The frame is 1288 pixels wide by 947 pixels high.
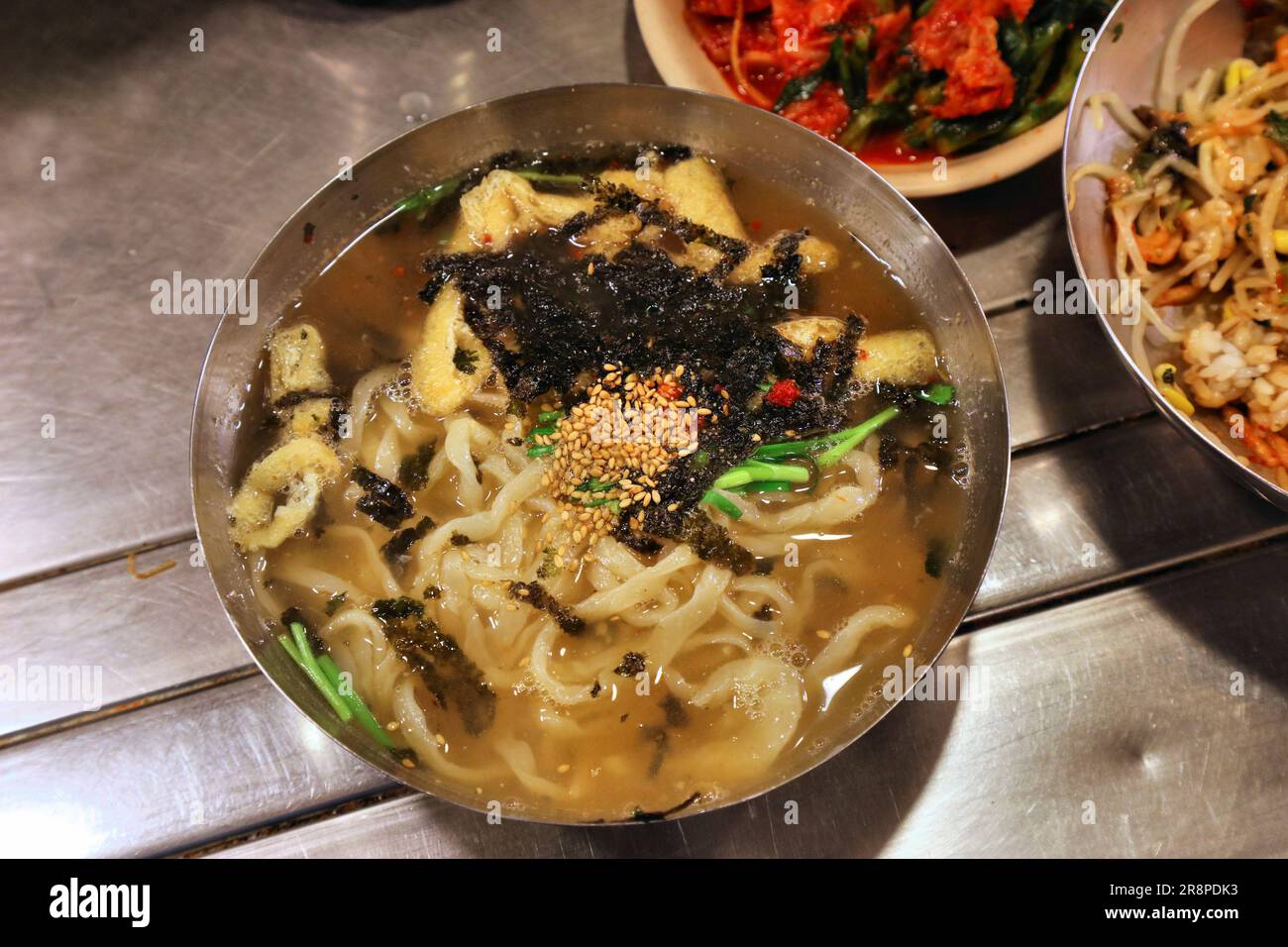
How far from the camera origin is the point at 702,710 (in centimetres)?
275

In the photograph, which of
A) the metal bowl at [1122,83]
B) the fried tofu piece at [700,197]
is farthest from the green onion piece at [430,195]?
the metal bowl at [1122,83]

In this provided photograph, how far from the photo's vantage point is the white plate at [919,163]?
309 centimetres

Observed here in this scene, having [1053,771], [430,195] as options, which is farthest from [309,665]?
[1053,771]

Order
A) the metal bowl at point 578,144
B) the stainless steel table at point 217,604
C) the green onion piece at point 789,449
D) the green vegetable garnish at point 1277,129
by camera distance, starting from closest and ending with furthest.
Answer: the metal bowl at point 578,144, the green onion piece at point 789,449, the green vegetable garnish at point 1277,129, the stainless steel table at point 217,604

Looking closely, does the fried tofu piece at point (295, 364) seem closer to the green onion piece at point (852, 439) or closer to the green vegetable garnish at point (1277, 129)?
the green onion piece at point (852, 439)

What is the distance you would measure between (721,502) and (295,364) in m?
1.42

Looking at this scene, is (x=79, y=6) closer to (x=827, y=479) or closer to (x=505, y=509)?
(x=505, y=509)

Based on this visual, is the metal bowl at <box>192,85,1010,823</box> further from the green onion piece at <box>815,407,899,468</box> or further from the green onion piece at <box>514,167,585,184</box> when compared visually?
the green onion piece at <box>815,407,899,468</box>

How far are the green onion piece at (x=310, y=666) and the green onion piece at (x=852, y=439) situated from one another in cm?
163

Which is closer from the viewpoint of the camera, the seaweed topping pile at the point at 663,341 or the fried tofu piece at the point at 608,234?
the seaweed topping pile at the point at 663,341

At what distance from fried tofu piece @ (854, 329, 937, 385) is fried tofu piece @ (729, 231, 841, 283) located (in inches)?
11.7

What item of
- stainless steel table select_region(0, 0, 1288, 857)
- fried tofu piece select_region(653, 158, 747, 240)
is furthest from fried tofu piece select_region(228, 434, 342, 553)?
fried tofu piece select_region(653, 158, 747, 240)

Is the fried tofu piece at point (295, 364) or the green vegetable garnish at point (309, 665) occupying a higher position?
the fried tofu piece at point (295, 364)

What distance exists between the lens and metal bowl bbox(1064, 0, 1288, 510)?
292 cm
